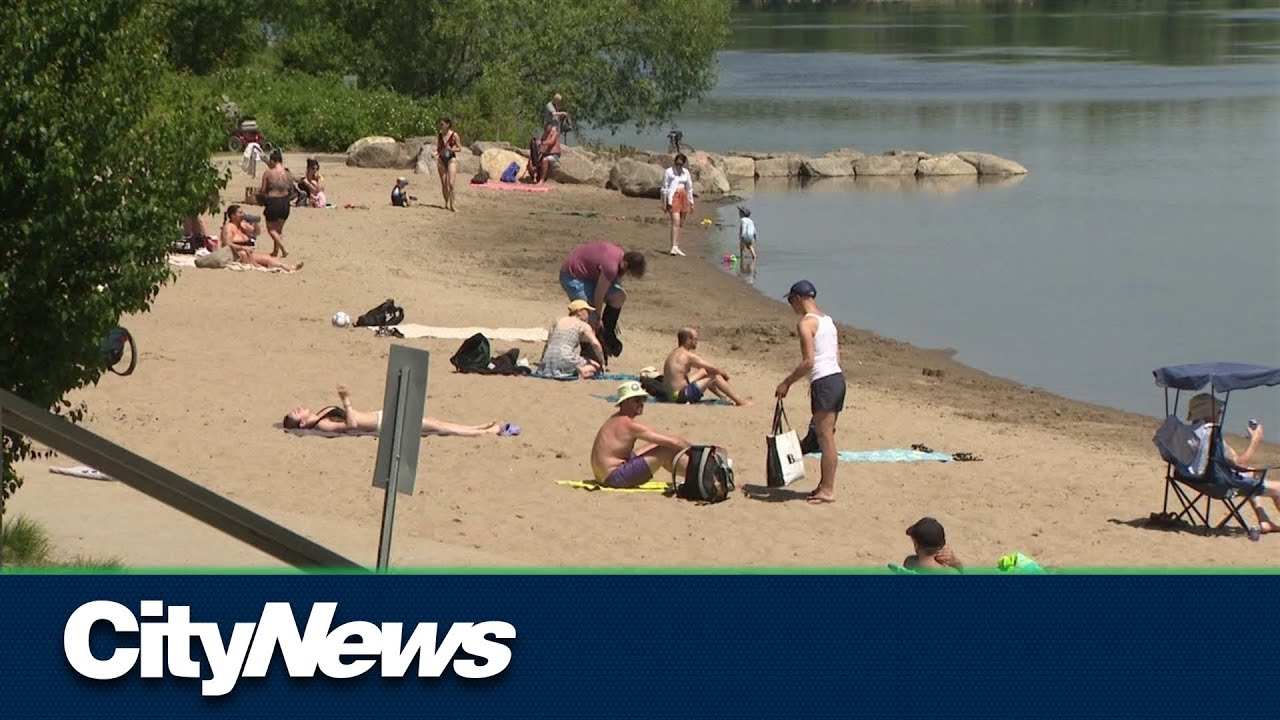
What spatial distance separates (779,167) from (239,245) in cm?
2299

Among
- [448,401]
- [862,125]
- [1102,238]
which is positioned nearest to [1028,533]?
[448,401]

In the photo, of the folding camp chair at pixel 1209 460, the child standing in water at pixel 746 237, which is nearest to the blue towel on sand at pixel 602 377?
the folding camp chair at pixel 1209 460

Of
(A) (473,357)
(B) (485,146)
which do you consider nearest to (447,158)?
(B) (485,146)

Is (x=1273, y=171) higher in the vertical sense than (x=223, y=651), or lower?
lower

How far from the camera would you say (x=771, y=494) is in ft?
44.8

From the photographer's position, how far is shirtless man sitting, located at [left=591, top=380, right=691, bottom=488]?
1340cm

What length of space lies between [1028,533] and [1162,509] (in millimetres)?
1456

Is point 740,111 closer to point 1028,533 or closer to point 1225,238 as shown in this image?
point 1225,238

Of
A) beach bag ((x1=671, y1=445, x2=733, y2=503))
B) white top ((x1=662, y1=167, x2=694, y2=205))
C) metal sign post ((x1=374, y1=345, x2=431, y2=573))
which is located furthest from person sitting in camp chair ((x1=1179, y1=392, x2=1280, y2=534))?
white top ((x1=662, y1=167, x2=694, y2=205))

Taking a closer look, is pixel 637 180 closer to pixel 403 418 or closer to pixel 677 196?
pixel 677 196

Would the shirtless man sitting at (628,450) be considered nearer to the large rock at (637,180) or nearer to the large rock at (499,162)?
the large rock at (499,162)

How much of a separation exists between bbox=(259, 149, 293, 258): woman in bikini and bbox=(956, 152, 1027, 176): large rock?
23876mm

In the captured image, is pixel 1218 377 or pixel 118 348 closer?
pixel 1218 377

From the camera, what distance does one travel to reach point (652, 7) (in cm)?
4328
